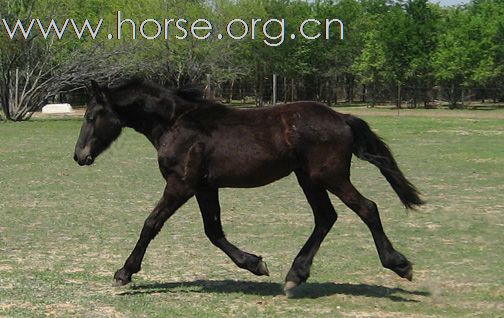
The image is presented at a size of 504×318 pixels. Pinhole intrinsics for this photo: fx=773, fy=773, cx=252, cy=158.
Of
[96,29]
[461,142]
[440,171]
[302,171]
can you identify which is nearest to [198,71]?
→ [96,29]

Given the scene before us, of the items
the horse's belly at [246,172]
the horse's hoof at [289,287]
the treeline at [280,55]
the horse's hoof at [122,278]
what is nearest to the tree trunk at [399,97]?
the treeline at [280,55]

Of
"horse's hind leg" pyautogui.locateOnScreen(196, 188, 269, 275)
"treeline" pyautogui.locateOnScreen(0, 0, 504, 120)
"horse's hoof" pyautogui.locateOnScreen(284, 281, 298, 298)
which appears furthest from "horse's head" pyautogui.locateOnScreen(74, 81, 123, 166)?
"treeline" pyautogui.locateOnScreen(0, 0, 504, 120)

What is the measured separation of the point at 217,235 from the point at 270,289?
27.2 inches

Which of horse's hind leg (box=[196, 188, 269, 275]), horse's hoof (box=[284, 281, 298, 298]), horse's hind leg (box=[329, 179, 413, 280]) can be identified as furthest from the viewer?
horse's hind leg (box=[196, 188, 269, 275])

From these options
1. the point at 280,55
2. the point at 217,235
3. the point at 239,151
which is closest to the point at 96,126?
the point at 239,151

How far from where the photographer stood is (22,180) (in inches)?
604

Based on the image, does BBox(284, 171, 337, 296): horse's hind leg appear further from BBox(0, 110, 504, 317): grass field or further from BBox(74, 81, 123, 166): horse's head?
BBox(74, 81, 123, 166): horse's head

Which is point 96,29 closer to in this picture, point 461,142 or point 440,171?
point 461,142

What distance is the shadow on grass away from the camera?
6.52 meters

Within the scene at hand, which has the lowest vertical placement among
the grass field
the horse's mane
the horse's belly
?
the grass field

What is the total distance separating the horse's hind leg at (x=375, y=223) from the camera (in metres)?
6.31

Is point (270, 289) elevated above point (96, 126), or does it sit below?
below

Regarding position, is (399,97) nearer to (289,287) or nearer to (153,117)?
(153,117)

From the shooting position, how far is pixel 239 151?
6555mm
